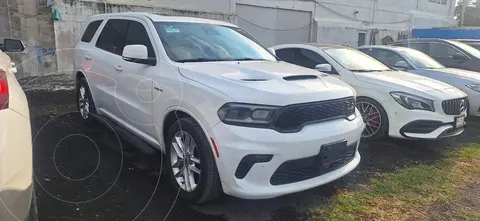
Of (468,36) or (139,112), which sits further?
(468,36)

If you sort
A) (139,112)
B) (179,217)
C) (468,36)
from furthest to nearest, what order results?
1. (468,36)
2. (139,112)
3. (179,217)

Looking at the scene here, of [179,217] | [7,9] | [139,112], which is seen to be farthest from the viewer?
[7,9]

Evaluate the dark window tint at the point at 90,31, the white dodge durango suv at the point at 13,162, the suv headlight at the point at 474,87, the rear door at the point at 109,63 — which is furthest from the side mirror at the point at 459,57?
the white dodge durango suv at the point at 13,162

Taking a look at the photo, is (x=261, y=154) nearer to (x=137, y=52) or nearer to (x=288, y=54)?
(x=137, y=52)

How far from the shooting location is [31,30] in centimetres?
905

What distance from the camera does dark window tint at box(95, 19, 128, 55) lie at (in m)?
4.40

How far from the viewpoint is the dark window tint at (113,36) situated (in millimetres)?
4402

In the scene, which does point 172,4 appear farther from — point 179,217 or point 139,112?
point 179,217

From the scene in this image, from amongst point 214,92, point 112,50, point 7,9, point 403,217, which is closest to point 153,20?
point 112,50

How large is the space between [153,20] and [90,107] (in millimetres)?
1832

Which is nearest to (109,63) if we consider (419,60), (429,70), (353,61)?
(353,61)

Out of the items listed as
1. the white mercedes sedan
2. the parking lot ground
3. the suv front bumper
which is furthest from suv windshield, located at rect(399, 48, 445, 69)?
the suv front bumper

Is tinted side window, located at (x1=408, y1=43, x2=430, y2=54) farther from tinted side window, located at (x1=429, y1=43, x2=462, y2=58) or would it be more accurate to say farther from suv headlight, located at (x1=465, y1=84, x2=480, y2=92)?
suv headlight, located at (x1=465, y1=84, x2=480, y2=92)

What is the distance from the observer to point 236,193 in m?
2.79
